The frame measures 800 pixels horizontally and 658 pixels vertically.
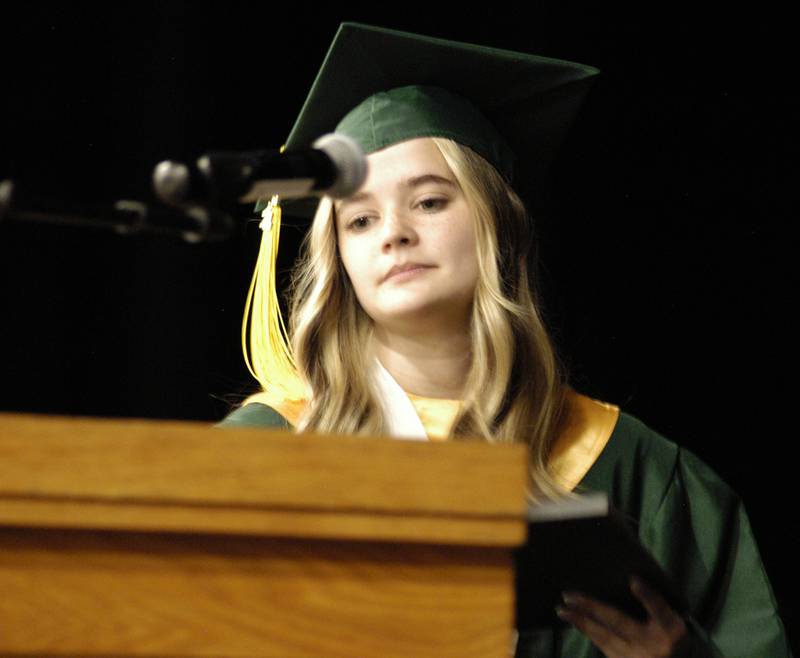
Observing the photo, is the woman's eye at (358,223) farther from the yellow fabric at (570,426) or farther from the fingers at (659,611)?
the fingers at (659,611)

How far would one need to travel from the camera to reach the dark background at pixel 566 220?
2.37m

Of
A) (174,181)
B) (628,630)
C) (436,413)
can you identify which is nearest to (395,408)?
(436,413)

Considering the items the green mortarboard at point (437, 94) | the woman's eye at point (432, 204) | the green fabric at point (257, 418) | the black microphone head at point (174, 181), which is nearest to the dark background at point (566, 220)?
the green fabric at point (257, 418)

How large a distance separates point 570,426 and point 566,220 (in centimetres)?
76

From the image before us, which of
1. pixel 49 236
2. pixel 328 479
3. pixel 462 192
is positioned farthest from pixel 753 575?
pixel 49 236

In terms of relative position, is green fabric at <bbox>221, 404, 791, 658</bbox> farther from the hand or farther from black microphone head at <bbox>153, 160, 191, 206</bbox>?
black microphone head at <bbox>153, 160, 191, 206</bbox>

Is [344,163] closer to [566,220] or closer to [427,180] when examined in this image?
[427,180]

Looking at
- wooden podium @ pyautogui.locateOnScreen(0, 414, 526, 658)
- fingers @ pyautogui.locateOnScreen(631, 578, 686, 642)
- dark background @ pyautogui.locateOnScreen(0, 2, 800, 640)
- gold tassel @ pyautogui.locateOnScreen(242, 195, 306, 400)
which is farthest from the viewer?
dark background @ pyautogui.locateOnScreen(0, 2, 800, 640)

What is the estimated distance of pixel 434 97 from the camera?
2025mm

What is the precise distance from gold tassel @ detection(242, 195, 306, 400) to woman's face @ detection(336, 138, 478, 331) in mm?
191

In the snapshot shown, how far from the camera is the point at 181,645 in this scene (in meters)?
0.88

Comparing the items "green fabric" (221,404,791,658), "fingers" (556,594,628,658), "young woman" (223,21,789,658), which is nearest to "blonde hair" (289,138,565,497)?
"young woman" (223,21,789,658)

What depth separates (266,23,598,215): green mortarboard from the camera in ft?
6.51

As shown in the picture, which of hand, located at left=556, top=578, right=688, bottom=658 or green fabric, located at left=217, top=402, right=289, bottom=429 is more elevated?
hand, located at left=556, top=578, right=688, bottom=658
